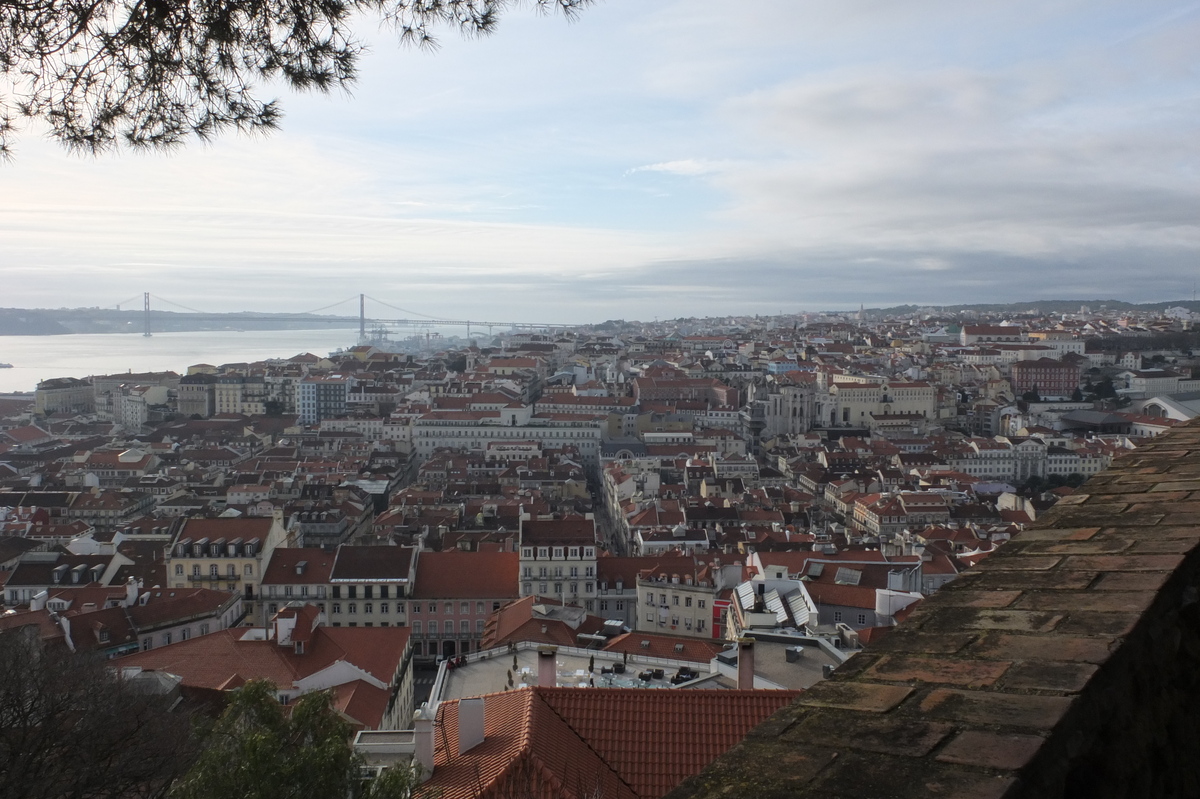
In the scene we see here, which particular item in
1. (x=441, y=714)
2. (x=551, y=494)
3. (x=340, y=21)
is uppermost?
(x=340, y=21)

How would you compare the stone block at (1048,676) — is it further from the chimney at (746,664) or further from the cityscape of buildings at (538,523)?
the chimney at (746,664)

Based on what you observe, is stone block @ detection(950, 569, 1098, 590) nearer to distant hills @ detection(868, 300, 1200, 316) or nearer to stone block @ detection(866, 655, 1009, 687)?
stone block @ detection(866, 655, 1009, 687)

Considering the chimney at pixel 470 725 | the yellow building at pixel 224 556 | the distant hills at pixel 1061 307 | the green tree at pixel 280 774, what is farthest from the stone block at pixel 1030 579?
the distant hills at pixel 1061 307

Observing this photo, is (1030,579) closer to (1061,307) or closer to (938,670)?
(938,670)

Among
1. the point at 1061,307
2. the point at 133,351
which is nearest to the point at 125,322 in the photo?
the point at 133,351

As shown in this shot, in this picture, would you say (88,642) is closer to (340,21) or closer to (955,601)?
(340,21)

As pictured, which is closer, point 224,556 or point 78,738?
point 78,738

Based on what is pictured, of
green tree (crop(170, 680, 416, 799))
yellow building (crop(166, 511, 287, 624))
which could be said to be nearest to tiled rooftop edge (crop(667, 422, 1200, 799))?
green tree (crop(170, 680, 416, 799))

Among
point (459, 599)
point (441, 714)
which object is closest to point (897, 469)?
point (459, 599)
